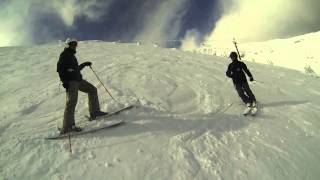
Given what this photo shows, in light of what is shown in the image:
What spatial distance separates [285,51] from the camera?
48.8 m

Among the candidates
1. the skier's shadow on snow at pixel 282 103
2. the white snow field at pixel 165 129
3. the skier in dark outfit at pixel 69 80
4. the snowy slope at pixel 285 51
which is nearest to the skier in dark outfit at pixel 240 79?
the white snow field at pixel 165 129

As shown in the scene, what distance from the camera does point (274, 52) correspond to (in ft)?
162

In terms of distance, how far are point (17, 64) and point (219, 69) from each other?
823 centimetres

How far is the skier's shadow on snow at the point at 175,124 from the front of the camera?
10.4 meters

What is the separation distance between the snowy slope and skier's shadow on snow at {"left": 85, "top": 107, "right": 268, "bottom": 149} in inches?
1183

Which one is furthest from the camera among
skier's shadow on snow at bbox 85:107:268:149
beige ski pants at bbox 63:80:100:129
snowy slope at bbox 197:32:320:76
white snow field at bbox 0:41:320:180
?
snowy slope at bbox 197:32:320:76

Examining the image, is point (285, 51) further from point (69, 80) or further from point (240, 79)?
→ point (69, 80)

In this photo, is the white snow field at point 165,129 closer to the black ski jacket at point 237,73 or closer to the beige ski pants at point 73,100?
the beige ski pants at point 73,100

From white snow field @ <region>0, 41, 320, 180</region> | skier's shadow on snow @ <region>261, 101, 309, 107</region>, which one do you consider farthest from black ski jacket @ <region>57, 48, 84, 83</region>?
skier's shadow on snow @ <region>261, 101, 309, 107</region>

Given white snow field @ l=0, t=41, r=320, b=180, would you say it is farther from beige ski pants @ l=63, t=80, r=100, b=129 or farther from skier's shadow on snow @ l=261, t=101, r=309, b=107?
beige ski pants @ l=63, t=80, r=100, b=129

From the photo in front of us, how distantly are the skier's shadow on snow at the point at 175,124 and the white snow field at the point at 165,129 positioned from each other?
25mm

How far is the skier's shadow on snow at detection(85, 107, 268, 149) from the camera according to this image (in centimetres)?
1038

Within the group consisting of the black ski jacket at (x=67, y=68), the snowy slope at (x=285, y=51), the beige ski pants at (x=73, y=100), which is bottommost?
the snowy slope at (x=285, y=51)

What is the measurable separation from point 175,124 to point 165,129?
439mm
